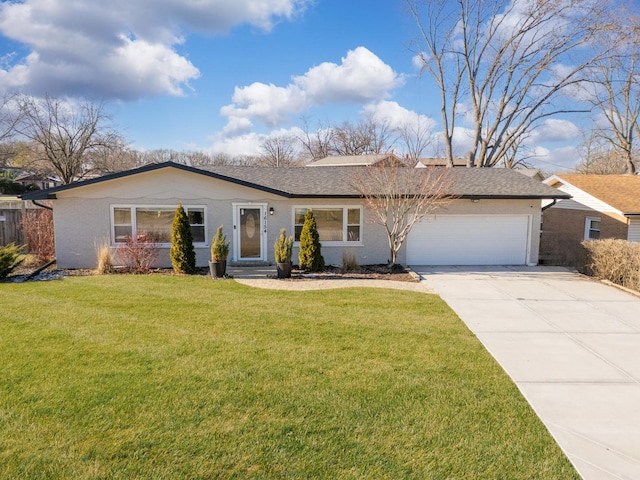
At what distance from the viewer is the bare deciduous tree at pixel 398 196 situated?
11.8 m

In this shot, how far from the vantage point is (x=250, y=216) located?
12828 mm

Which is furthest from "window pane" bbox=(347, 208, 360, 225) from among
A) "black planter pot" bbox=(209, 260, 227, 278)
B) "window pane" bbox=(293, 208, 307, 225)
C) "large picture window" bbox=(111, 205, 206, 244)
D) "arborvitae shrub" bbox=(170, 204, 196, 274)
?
"arborvitae shrub" bbox=(170, 204, 196, 274)

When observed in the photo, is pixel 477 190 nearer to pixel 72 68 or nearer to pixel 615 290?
pixel 615 290

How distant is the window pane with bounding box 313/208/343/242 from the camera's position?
13062 millimetres

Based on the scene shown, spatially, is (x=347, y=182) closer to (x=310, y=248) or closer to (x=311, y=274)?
(x=310, y=248)

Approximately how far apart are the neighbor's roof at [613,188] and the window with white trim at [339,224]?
30.7 ft

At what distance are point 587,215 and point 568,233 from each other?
1081 millimetres

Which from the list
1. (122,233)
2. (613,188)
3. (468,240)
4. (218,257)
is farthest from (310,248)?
(613,188)

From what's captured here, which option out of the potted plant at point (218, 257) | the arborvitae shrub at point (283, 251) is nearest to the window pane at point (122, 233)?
the potted plant at point (218, 257)

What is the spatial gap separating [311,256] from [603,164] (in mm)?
45403

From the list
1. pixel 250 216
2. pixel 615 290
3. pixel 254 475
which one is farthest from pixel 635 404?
pixel 250 216

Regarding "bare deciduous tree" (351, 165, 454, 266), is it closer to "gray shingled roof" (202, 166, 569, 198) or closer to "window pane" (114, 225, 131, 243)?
"gray shingled roof" (202, 166, 569, 198)

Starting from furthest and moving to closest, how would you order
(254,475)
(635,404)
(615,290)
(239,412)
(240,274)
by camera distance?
1. (240,274)
2. (615,290)
3. (635,404)
4. (239,412)
5. (254,475)

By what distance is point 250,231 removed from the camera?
508 inches
